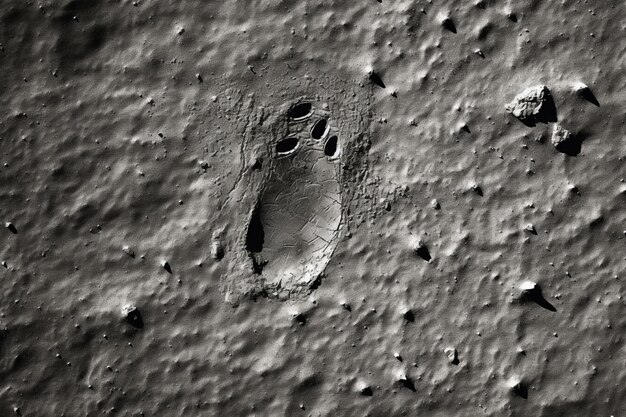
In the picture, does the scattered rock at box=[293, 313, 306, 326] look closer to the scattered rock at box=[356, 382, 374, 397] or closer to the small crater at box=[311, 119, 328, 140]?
the scattered rock at box=[356, 382, 374, 397]

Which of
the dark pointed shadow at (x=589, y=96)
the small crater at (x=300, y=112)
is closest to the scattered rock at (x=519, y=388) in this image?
the dark pointed shadow at (x=589, y=96)

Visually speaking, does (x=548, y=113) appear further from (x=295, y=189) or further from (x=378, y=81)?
A: (x=295, y=189)

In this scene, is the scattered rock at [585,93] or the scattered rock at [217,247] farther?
the scattered rock at [217,247]

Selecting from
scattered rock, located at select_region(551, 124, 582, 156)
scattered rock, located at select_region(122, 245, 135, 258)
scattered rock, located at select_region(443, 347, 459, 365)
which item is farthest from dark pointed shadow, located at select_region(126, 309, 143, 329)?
scattered rock, located at select_region(551, 124, 582, 156)

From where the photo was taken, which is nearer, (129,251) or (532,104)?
(532,104)

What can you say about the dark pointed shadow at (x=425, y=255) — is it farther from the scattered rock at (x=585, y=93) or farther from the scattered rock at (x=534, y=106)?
the scattered rock at (x=585, y=93)

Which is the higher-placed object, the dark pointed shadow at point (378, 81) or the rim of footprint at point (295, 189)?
the dark pointed shadow at point (378, 81)

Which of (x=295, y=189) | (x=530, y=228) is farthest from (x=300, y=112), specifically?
(x=530, y=228)
